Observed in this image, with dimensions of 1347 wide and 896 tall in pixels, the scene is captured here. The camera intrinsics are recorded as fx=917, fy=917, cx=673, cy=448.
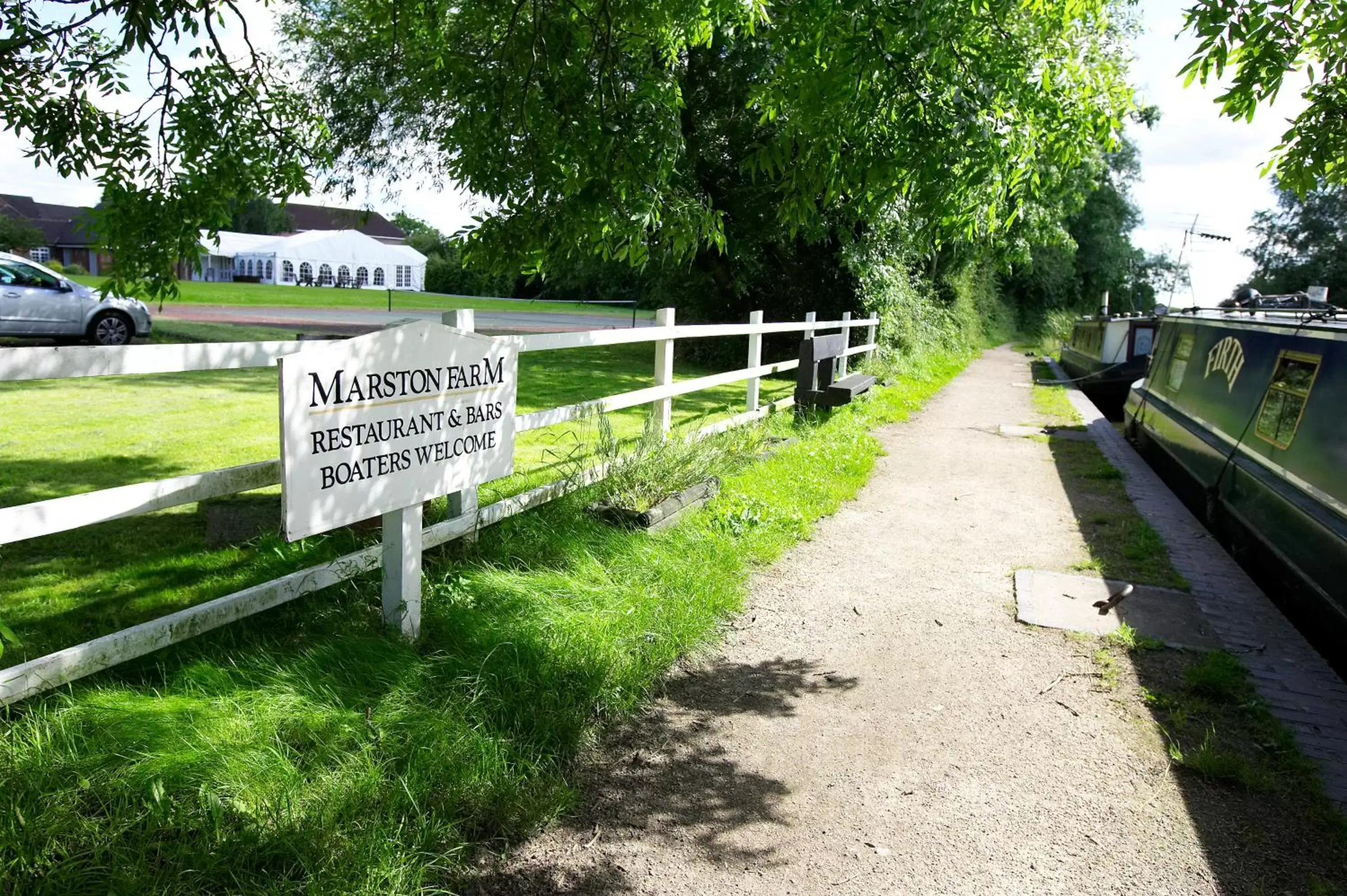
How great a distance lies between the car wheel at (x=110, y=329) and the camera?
56.6ft

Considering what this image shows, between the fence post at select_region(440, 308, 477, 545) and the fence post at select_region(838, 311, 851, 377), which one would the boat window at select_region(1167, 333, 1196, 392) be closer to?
the fence post at select_region(838, 311, 851, 377)

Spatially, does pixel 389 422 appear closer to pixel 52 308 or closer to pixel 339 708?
pixel 339 708

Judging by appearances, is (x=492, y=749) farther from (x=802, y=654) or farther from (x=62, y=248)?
(x=62, y=248)

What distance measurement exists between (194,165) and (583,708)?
5.36 metres

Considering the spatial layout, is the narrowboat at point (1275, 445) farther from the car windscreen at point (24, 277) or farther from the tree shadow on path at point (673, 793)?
the car windscreen at point (24, 277)

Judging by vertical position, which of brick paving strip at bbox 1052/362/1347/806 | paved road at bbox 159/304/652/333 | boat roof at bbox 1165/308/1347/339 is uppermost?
boat roof at bbox 1165/308/1347/339

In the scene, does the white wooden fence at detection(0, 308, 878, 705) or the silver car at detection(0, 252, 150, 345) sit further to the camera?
the silver car at detection(0, 252, 150, 345)

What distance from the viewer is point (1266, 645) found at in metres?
4.78

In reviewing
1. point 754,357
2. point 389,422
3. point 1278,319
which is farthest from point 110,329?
point 1278,319

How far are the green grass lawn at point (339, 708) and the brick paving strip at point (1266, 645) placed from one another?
8.51 feet

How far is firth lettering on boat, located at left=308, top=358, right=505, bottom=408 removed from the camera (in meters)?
3.31

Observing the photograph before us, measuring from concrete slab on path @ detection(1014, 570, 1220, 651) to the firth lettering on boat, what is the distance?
10.6 ft

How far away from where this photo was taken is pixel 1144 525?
7.16 m

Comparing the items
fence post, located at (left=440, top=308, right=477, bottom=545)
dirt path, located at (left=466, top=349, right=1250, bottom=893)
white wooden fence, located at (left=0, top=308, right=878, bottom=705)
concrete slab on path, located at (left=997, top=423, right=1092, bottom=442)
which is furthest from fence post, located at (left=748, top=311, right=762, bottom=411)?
fence post, located at (left=440, top=308, right=477, bottom=545)
